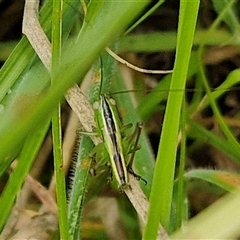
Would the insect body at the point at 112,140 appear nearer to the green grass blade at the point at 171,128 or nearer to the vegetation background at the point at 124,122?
the vegetation background at the point at 124,122

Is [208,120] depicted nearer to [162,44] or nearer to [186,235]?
[162,44]

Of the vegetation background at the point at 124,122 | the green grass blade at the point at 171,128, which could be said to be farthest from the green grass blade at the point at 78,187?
the green grass blade at the point at 171,128

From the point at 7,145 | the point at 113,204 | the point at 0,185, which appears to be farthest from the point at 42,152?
the point at 7,145

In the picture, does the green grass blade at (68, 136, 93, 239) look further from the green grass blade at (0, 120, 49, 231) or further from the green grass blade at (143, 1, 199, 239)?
the green grass blade at (143, 1, 199, 239)

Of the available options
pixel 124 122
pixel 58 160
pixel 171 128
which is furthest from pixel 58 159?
pixel 124 122

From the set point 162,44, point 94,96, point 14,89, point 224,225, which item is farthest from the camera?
point 162,44

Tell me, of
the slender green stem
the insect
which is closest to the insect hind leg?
the insect
